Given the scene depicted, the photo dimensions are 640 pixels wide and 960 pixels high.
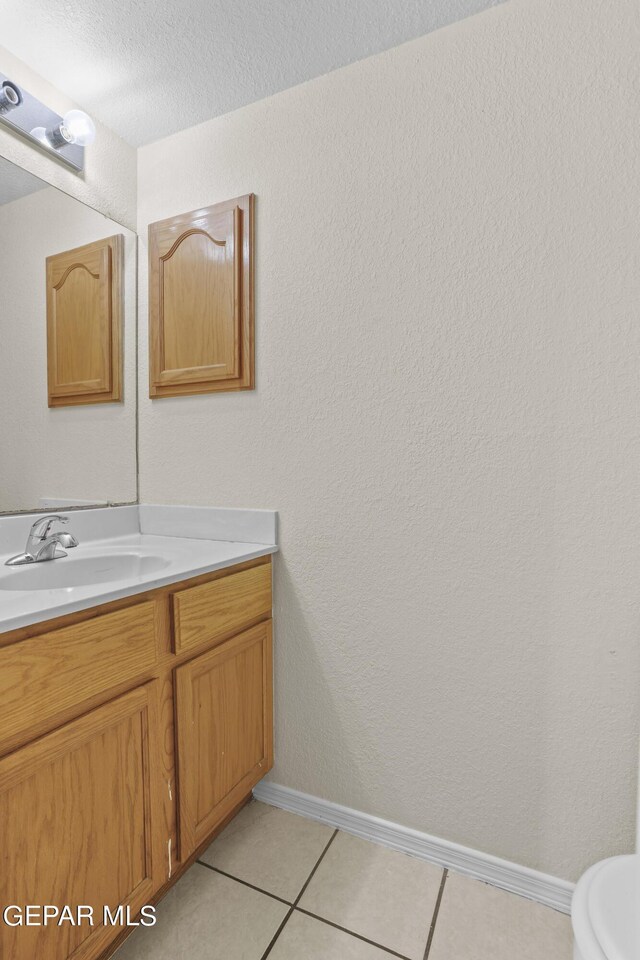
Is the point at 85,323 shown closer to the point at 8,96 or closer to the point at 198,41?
the point at 8,96

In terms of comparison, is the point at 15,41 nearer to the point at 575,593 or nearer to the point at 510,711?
the point at 575,593

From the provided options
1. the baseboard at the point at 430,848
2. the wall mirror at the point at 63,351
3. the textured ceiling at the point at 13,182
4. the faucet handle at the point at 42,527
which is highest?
the textured ceiling at the point at 13,182

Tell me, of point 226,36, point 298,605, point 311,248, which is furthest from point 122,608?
point 226,36

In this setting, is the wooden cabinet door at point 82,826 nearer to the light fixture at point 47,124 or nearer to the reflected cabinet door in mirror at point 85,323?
the reflected cabinet door in mirror at point 85,323

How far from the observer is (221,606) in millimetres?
1268

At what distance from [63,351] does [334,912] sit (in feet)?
5.67

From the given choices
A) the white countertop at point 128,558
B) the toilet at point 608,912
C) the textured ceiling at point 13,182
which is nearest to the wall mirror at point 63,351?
the textured ceiling at point 13,182

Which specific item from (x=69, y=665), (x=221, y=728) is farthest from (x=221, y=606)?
(x=69, y=665)

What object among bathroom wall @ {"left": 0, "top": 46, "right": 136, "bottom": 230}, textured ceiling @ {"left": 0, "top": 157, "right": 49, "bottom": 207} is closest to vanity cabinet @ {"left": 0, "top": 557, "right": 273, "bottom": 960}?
textured ceiling @ {"left": 0, "top": 157, "right": 49, "bottom": 207}

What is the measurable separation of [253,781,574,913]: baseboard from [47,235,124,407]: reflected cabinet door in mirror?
4.72 ft

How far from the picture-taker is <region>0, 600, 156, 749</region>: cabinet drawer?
0.78 m

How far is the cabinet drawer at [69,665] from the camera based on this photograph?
30.7 inches

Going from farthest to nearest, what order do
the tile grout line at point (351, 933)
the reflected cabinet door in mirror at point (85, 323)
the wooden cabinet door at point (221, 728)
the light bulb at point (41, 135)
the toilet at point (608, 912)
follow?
1. the reflected cabinet door in mirror at point (85, 323)
2. the light bulb at point (41, 135)
3. the wooden cabinet door at point (221, 728)
4. the tile grout line at point (351, 933)
5. the toilet at point (608, 912)

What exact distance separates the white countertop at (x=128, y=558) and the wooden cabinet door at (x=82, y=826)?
23 centimetres
